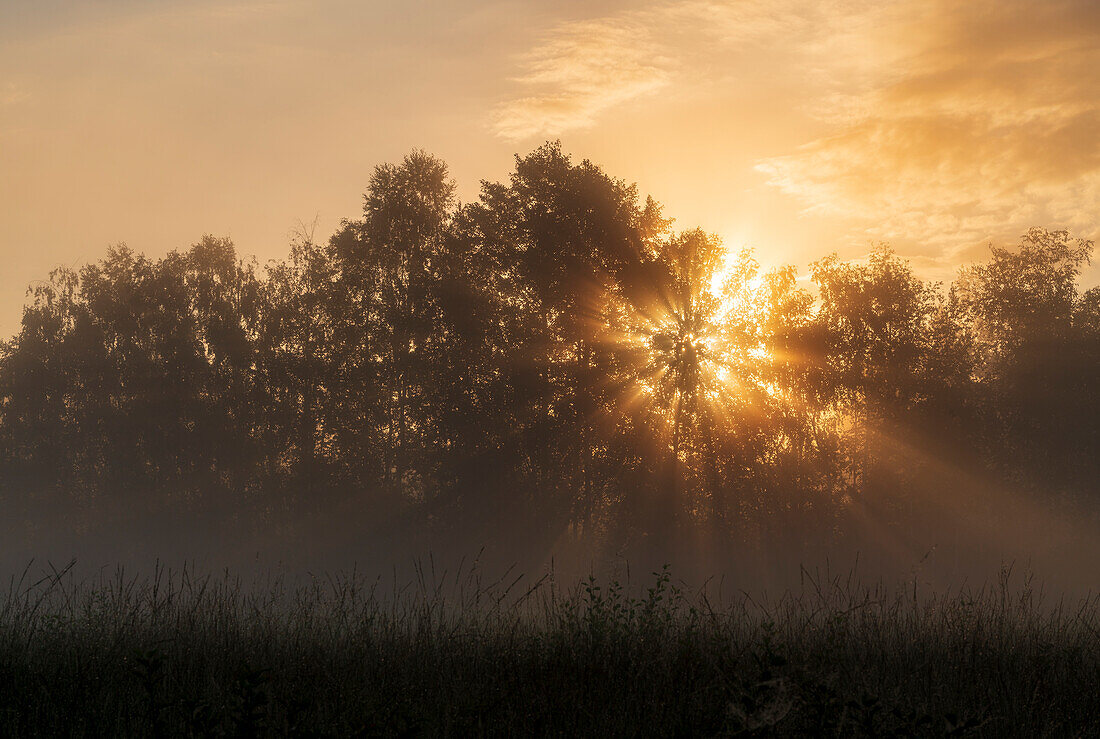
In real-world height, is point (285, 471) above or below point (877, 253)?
below

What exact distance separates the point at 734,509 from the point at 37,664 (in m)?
29.7

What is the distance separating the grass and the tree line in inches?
936

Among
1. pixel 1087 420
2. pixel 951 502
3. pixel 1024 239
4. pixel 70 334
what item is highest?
pixel 1024 239

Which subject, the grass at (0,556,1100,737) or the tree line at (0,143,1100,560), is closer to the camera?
the grass at (0,556,1100,737)

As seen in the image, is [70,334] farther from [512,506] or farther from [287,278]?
[512,506]

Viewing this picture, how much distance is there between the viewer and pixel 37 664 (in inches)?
281

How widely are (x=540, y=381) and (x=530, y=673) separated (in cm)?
2577

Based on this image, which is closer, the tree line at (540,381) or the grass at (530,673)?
the grass at (530,673)

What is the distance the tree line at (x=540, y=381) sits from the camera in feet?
110

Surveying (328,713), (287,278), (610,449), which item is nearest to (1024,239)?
(610,449)

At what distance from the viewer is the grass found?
5.33 m

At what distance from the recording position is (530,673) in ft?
23.2

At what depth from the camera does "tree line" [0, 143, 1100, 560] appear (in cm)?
3350

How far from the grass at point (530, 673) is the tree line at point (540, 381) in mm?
23769
